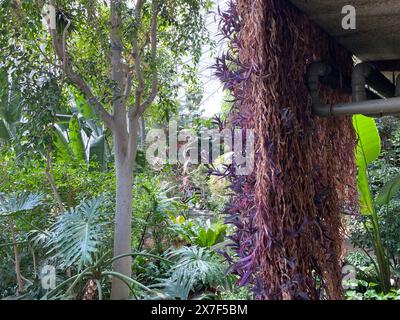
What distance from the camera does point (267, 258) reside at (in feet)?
4.87

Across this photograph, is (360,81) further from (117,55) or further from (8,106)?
(8,106)

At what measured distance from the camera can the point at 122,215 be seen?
338cm

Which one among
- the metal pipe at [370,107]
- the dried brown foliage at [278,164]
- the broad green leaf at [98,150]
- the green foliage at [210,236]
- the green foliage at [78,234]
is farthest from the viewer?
the broad green leaf at [98,150]

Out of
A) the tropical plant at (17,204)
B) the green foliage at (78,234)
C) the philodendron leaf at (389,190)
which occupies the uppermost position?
the philodendron leaf at (389,190)

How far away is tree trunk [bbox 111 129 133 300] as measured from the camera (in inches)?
132

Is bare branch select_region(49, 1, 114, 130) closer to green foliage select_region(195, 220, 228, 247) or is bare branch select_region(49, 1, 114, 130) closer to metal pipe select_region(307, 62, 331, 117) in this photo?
green foliage select_region(195, 220, 228, 247)

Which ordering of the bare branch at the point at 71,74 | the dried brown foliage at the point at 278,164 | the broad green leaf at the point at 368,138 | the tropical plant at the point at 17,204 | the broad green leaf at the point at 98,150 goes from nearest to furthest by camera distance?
the dried brown foliage at the point at 278,164 < the bare branch at the point at 71,74 < the tropical plant at the point at 17,204 < the broad green leaf at the point at 368,138 < the broad green leaf at the point at 98,150

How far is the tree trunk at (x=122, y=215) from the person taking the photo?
3354mm

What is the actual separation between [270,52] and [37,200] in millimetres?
2562

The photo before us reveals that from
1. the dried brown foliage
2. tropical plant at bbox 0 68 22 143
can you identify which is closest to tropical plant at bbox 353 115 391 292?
the dried brown foliage

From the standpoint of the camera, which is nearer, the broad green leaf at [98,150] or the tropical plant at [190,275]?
the tropical plant at [190,275]

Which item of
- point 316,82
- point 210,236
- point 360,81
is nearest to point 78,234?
point 210,236

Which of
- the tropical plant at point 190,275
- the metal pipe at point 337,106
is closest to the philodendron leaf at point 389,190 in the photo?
the tropical plant at point 190,275

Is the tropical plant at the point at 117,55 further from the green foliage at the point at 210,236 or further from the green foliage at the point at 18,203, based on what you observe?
the green foliage at the point at 210,236
